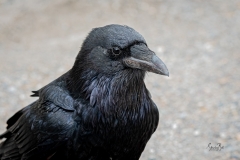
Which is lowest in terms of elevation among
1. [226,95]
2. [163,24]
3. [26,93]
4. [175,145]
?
[175,145]

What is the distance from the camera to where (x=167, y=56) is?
834cm

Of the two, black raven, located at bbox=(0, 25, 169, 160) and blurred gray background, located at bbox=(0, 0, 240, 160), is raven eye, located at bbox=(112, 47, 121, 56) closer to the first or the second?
black raven, located at bbox=(0, 25, 169, 160)

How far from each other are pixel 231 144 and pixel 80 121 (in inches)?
105

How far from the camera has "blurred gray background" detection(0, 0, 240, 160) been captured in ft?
21.4

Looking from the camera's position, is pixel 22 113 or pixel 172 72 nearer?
pixel 22 113

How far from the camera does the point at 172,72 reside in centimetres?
791

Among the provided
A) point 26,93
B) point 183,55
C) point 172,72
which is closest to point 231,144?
point 172,72

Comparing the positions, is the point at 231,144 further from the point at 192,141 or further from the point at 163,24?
the point at 163,24

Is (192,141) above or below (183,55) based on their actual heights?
below

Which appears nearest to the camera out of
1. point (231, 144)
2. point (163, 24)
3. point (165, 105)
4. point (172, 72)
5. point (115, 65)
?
point (115, 65)
